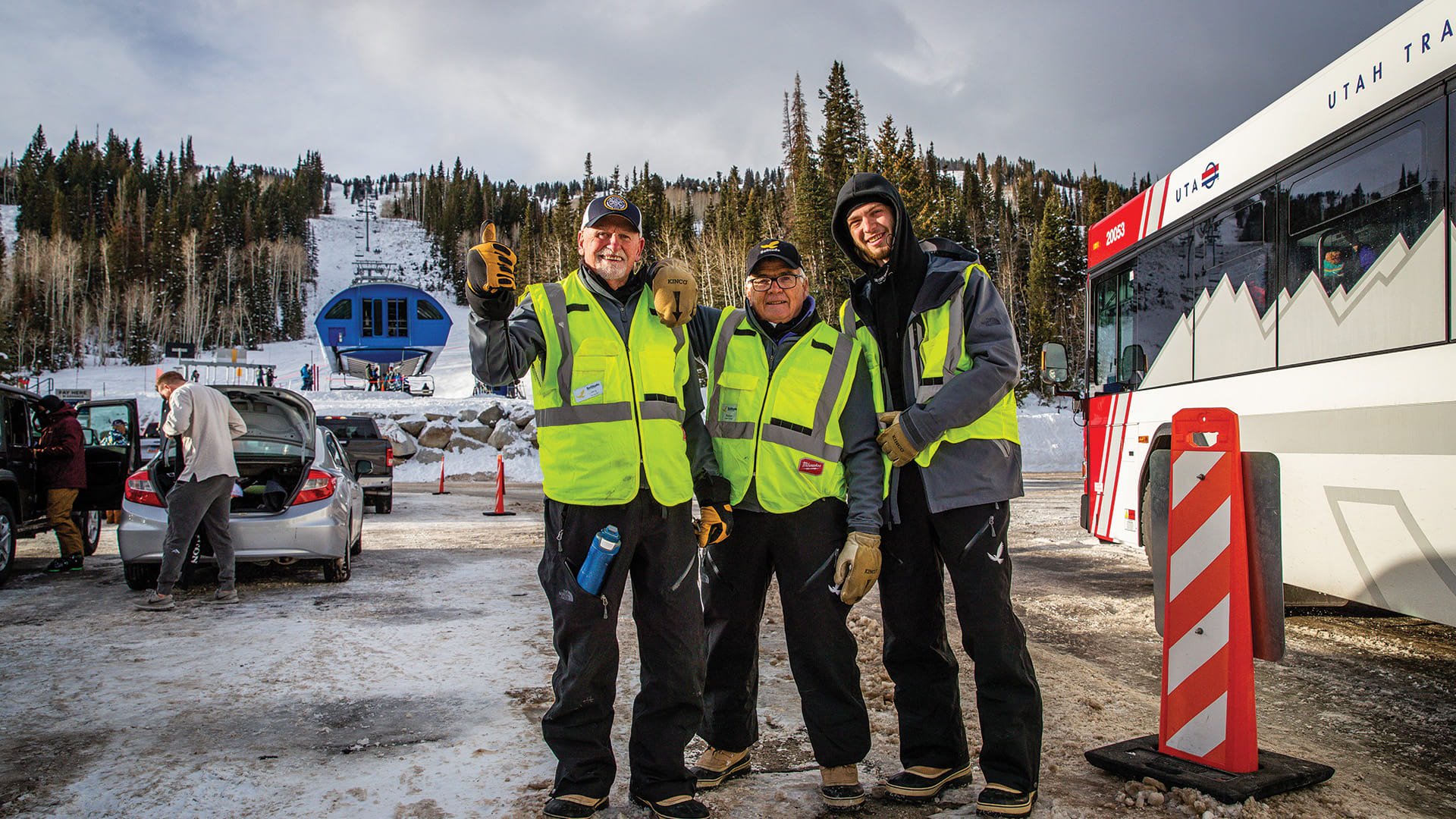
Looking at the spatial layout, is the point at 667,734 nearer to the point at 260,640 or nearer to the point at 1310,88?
the point at 260,640

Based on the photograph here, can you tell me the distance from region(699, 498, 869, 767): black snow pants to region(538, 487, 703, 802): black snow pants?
208mm

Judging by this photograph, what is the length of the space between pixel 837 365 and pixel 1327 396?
338 cm

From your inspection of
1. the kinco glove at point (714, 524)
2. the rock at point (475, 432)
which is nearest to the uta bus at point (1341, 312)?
the kinco glove at point (714, 524)

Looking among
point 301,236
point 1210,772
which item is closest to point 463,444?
point 1210,772

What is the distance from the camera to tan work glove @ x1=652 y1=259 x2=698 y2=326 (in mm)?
3043

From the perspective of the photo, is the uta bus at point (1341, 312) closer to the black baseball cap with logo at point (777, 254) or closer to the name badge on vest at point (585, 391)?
the black baseball cap with logo at point (777, 254)

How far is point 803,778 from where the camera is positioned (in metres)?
3.12

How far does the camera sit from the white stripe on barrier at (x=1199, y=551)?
9.86 ft

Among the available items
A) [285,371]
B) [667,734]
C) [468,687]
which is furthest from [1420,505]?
[285,371]

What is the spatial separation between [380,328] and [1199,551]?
5448cm

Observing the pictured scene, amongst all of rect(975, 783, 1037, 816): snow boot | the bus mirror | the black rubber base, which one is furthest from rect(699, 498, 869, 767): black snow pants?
the bus mirror

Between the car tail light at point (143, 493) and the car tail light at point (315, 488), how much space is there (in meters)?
1.05

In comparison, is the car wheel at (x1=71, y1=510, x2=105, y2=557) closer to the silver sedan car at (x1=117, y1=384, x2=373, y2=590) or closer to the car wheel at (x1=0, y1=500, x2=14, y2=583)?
the car wheel at (x1=0, y1=500, x2=14, y2=583)

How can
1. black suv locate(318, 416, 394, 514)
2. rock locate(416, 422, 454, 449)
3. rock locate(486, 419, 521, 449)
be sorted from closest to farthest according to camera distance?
black suv locate(318, 416, 394, 514), rock locate(416, 422, 454, 449), rock locate(486, 419, 521, 449)
